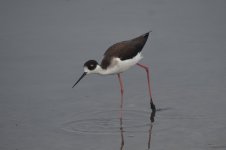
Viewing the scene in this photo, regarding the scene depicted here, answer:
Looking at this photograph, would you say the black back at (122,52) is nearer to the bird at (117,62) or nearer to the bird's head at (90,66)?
the bird at (117,62)

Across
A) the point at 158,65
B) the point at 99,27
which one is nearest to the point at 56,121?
the point at 158,65

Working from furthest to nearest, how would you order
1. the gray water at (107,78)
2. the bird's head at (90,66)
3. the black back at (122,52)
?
the black back at (122,52) → the bird's head at (90,66) → the gray water at (107,78)

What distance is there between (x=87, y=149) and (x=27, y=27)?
5679 millimetres

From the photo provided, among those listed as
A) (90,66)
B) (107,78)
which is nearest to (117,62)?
(90,66)

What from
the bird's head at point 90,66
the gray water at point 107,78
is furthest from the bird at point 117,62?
the gray water at point 107,78

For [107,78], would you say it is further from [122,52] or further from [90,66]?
[90,66]

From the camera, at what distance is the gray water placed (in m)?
7.26

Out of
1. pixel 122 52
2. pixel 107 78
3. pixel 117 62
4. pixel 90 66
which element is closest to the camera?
pixel 90 66

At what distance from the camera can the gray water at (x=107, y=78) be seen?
23.8 feet

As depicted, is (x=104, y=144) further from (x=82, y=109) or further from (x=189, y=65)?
(x=189, y=65)

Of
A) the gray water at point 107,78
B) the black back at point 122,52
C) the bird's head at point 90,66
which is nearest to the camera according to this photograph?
the gray water at point 107,78

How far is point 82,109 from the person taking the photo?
8242mm

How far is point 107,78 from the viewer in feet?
32.2

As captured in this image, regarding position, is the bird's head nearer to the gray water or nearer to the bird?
the bird
